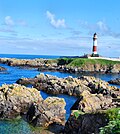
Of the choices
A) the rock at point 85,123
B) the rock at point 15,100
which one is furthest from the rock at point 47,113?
the rock at point 85,123

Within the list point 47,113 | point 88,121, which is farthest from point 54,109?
point 88,121

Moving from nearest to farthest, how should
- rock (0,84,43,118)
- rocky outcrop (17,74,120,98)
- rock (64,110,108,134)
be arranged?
rock (64,110,108,134) < rock (0,84,43,118) < rocky outcrop (17,74,120,98)

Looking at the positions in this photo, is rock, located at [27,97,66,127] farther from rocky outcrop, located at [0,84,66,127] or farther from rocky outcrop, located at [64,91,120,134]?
rocky outcrop, located at [64,91,120,134]

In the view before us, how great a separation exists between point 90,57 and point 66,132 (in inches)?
4637

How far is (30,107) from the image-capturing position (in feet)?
136

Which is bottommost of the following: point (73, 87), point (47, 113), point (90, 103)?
point (73, 87)

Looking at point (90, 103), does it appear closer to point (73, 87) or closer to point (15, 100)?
point (15, 100)

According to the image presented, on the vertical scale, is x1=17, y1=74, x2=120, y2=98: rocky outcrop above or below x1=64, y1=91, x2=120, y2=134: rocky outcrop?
below

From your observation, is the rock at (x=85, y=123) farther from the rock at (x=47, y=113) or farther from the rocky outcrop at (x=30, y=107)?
→ the rocky outcrop at (x=30, y=107)

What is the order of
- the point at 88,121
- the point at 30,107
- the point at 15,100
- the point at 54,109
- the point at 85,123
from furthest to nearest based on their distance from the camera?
1. the point at 15,100
2. the point at 30,107
3. the point at 54,109
4. the point at 85,123
5. the point at 88,121

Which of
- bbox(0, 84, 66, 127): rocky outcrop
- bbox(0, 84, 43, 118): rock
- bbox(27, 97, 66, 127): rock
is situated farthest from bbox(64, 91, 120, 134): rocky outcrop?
bbox(0, 84, 43, 118): rock

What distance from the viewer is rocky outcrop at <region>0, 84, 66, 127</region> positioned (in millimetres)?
38000

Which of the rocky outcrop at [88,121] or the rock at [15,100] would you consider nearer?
the rocky outcrop at [88,121]

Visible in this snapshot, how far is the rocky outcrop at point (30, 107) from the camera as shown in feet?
125
